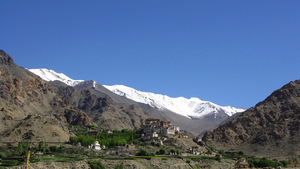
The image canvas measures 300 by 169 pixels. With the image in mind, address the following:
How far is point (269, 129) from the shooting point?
158500mm

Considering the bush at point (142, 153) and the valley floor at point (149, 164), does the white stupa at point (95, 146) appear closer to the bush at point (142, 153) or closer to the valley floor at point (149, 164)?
the bush at point (142, 153)

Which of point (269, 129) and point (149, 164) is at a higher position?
point (269, 129)

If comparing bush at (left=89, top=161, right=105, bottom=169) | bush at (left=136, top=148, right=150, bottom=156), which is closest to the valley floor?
bush at (left=89, top=161, right=105, bottom=169)

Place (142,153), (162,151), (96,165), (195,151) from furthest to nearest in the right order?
(195,151)
(162,151)
(142,153)
(96,165)

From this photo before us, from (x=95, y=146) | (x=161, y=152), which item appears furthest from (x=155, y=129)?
(x=95, y=146)

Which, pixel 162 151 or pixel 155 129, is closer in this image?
pixel 162 151

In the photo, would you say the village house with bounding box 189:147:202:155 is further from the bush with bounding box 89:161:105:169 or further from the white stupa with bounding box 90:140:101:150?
the bush with bounding box 89:161:105:169

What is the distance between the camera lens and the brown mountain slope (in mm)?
140625

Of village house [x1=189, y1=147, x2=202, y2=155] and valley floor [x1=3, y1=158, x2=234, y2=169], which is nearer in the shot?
valley floor [x1=3, y1=158, x2=234, y2=169]

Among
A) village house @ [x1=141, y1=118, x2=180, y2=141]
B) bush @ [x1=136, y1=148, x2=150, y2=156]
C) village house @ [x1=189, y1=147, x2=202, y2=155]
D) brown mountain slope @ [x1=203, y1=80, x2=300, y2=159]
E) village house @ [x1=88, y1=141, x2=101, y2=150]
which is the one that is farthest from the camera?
brown mountain slope @ [x1=203, y1=80, x2=300, y2=159]

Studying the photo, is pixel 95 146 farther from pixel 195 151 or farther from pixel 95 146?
pixel 195 151

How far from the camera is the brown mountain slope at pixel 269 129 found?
141m

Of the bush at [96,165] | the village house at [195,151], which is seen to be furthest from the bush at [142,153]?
the village house at [195,151]

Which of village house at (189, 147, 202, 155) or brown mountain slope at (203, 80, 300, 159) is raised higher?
brown mountain slope at (203, 80, 300, 159)
